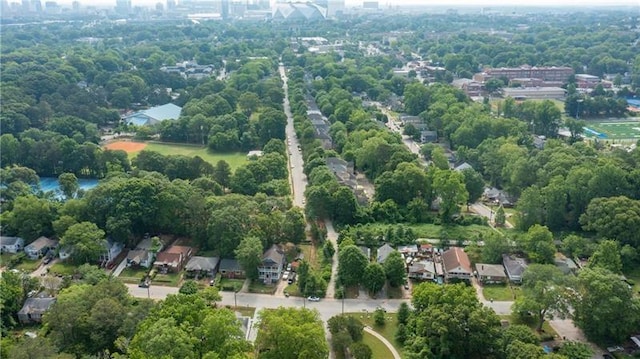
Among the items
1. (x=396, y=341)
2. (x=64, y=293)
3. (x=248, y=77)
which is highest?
(x=248, y=77)

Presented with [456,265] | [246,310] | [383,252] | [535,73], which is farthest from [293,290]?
[535,73]

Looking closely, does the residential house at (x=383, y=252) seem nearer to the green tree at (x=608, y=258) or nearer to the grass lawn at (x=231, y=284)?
the grass lawn at (x=231, y=284)

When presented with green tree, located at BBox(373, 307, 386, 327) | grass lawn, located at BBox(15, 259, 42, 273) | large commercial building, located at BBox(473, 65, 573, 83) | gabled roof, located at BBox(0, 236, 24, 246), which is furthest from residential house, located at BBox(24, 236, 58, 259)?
→ large commercial building, located at BBox(473, 65, 573, 83)

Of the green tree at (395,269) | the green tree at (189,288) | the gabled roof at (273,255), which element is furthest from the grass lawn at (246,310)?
the green tree at (395,269)

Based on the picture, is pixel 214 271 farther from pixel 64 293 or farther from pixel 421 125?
pixel 421 125

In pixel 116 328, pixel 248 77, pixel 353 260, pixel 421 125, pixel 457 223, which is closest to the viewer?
pixel 116 328

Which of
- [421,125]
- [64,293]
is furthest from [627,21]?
[64,293]
